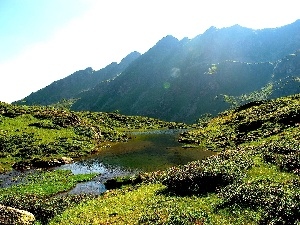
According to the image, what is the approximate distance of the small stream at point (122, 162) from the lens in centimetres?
5434

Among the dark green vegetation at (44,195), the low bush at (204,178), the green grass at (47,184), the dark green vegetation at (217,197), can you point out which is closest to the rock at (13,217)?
the dark green vegetation at (44,195)

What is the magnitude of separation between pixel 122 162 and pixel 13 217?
129ft

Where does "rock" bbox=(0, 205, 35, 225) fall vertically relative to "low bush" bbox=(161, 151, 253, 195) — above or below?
above

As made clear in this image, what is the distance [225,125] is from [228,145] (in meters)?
29.3

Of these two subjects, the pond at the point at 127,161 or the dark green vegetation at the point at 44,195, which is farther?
the pond at the point at 127,161

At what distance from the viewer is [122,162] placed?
69188 millimetres

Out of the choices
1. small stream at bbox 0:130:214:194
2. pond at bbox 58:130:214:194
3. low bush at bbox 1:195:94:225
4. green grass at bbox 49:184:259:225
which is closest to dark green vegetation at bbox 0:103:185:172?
small stream at bbox 0:130:214:194

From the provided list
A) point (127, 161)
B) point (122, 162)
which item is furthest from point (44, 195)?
point (127, 161)

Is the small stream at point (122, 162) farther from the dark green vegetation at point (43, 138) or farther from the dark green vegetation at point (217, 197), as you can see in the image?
the dark green vegetation at point (217, 197)

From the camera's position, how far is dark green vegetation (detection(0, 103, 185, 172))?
241ft

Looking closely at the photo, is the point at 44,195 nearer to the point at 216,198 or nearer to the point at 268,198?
the point at 216,198

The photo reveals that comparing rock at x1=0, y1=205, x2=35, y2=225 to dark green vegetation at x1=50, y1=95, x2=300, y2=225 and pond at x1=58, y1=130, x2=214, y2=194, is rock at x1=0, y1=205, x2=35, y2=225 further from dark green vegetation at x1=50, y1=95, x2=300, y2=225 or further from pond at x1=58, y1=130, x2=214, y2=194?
pond at x1=58, y1=130, x2=214, y2=194

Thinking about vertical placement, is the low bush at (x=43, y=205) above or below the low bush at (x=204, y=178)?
above

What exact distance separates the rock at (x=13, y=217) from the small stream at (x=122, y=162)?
15638 mm
